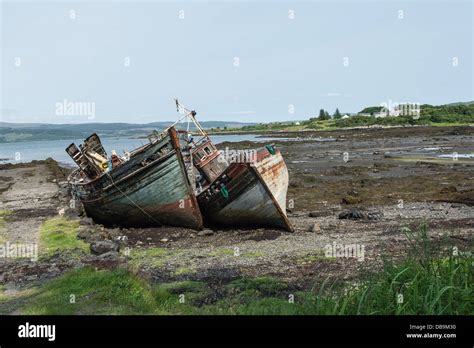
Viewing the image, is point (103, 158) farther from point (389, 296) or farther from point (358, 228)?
point (389, 296)

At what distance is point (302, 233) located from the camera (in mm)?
17641

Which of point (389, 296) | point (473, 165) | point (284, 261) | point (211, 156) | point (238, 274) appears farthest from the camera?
point (473, 165)

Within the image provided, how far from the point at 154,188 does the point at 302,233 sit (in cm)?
540

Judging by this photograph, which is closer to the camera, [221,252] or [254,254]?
[254,254]

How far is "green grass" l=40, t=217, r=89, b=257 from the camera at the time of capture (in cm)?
1609

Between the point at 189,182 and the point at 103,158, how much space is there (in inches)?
219

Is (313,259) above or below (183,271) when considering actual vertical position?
above

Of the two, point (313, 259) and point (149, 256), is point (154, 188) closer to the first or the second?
point (149, 256)

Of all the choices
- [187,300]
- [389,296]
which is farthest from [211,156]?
[389,296]

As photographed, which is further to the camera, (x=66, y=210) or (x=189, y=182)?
(x=66, y=210)

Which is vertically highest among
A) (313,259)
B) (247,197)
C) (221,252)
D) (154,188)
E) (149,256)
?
(154,188)

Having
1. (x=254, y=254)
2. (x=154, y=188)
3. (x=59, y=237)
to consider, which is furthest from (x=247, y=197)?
(x=59, y=237)
